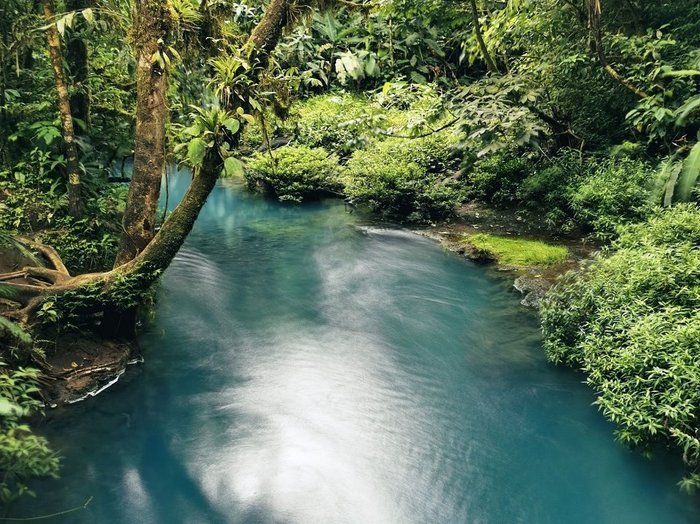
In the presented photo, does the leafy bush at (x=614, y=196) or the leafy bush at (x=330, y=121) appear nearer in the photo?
the leafy bush at (x=614, y=196)

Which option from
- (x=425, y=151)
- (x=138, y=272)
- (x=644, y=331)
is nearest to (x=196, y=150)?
(x=138, y=272)

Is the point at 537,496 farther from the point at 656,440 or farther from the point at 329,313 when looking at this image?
the point at 329,313

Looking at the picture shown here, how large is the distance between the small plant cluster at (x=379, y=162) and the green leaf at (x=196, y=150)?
175 inches

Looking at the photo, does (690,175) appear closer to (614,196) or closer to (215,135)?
(614,196)

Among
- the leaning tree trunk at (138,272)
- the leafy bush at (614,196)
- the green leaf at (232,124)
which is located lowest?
the leaning tree trunk at (138,272)

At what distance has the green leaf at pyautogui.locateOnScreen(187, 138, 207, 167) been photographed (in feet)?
14.6

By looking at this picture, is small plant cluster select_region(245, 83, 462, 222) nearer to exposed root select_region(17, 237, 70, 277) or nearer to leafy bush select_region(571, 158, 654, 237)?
leafy bush select_region(571, 158, 654, 237)

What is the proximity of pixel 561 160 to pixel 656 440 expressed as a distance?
6080 mm

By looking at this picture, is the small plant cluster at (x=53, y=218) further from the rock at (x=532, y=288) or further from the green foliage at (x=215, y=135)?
the rock at (x=532, y=288)

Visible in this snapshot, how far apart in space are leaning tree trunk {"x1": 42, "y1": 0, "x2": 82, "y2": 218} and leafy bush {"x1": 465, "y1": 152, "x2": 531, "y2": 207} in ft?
24.0

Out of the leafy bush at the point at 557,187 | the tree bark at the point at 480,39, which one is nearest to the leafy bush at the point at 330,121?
the tree bark at the point at 480,39

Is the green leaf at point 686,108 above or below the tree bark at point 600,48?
below

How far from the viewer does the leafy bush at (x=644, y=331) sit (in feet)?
13.0

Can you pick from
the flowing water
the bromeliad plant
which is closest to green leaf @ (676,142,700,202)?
the flowing water
